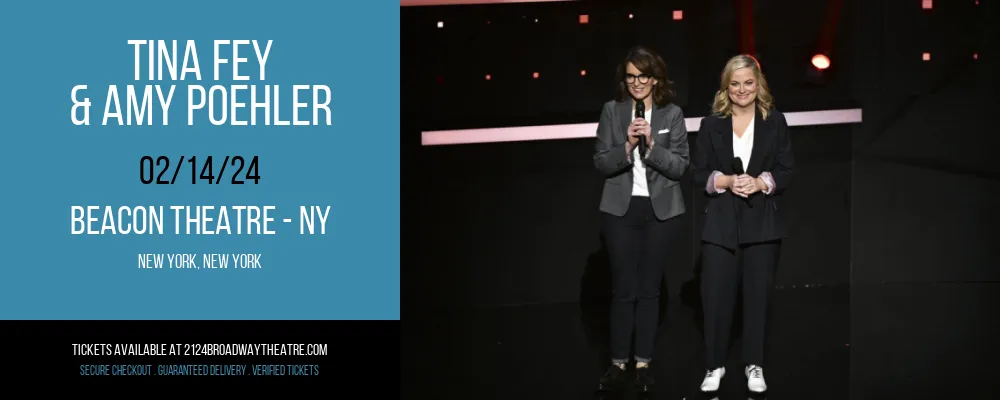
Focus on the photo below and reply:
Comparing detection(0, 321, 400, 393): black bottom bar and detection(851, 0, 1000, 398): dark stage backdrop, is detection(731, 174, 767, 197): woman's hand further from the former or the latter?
detection(851, 0, 1000, 398): dark stage backdrop

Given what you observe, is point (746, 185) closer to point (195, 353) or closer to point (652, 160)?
point (652, 160)

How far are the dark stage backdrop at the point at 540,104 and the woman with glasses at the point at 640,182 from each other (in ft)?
5.73

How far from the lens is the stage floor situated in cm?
539

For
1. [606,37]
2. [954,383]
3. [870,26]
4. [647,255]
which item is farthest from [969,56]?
[647,255]

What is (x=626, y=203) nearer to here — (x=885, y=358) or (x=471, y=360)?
(x=471, y=360)

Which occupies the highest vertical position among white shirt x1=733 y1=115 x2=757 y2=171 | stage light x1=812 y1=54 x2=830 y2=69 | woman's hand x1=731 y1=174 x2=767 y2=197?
stage light x1=812 y1=54 x2=830 y2=69

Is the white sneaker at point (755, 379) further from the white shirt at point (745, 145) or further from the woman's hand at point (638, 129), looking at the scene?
the woman's hand at point (638, 129)

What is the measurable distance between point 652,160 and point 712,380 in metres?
0.93

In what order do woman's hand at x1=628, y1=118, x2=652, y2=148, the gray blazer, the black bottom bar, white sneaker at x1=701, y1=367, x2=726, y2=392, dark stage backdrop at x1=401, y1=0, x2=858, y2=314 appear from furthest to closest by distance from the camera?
dark stage backdrop at x1=401, y1=0, x2=858, y2=314
the black bottom bar
white sneaker at x1=701, y1=367, x2=726, y2=392
the gray blazer
woman's hand at x1=628, y1=118, x2=652, y2=148

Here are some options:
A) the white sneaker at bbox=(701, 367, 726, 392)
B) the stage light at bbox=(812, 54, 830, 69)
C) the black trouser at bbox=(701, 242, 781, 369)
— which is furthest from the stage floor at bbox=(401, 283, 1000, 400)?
the stage light at bbox=(812, 54, 830, 69)

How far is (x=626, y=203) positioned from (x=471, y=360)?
1.22m

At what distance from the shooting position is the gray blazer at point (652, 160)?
5.17 metres

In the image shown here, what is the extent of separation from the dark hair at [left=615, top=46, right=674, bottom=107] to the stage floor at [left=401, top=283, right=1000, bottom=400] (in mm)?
1184

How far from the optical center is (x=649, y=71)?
5.15 m
